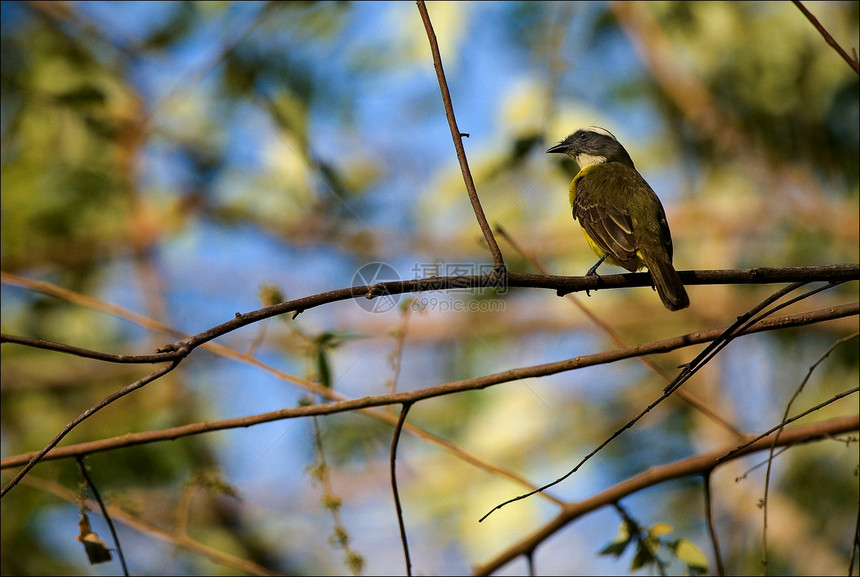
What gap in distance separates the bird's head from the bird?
12 mm

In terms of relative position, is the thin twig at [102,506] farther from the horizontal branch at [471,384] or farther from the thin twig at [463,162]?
the thin twig at [463,162]

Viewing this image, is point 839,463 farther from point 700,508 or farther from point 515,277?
point 515,277

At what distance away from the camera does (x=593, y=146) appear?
488 centimetres

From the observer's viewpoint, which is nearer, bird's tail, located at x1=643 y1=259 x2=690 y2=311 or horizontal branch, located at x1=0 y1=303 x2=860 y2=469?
horizontal branch, located at x1=0 y1=303 x2=860 y2=469

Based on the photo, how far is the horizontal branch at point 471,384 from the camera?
79.7 inches

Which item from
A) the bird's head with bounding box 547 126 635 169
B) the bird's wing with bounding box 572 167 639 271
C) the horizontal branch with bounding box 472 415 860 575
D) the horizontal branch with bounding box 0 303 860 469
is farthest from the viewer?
the bird's head with bounding box 547 126 635 169

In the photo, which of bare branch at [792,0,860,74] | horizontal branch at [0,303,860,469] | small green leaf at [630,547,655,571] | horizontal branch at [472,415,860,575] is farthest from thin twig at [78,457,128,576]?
bare branch at [792,0,860,74]

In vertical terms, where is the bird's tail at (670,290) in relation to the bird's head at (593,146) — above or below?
below

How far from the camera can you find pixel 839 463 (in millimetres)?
5285

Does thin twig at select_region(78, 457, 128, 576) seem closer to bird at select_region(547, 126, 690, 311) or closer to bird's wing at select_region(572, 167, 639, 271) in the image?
bird at select_region(547, 126, 690, 311)

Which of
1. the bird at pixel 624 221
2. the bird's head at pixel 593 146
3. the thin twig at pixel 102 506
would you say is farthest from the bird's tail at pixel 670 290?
the bird's head at pixel 593 146

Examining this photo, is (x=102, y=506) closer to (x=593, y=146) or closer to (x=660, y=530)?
(x=660, y=530)

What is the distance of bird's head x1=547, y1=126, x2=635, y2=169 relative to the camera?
4.86 metres

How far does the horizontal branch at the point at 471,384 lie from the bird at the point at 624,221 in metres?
0.72
